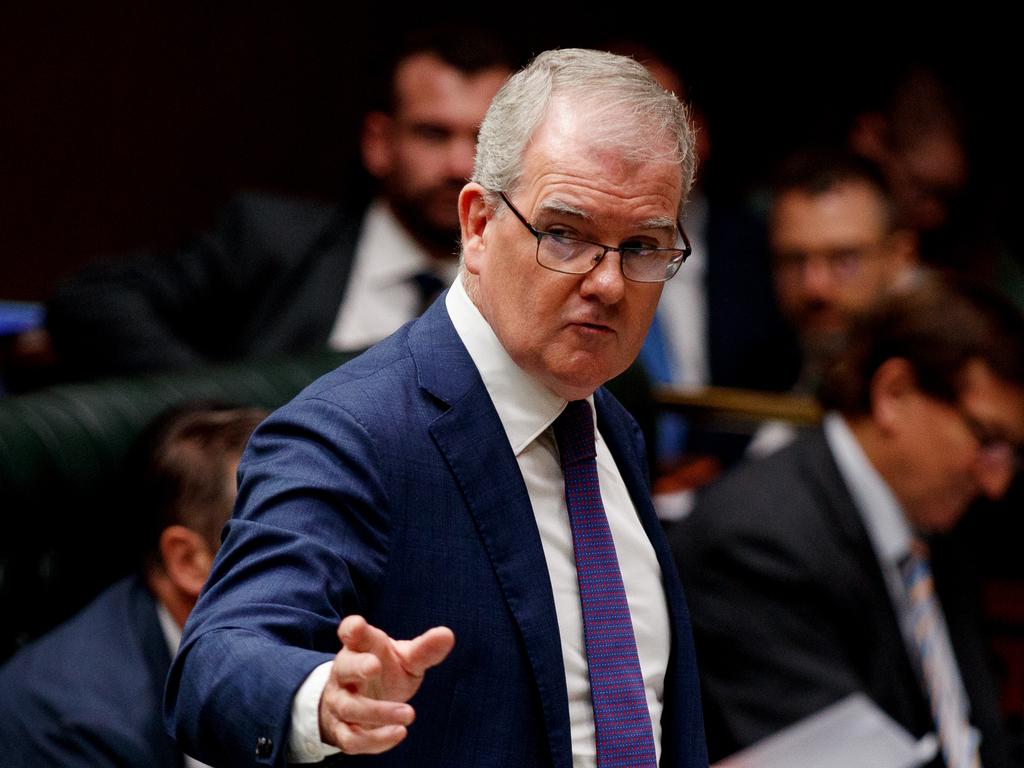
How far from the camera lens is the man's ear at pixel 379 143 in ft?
9.68

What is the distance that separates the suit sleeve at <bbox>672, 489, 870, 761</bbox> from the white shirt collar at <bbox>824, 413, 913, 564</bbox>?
16 cm

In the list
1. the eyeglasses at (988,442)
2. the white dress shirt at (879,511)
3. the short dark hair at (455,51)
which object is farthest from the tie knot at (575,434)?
the short dark hair at (455,51)

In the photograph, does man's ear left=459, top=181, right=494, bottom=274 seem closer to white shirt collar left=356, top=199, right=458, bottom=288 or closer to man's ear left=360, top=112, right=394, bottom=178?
white shirt collar left=356, top=199, right=458, bottom=288

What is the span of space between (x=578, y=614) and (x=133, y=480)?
0.85m

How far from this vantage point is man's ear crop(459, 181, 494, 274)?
1170mm

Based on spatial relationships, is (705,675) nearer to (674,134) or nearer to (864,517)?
(864,517)

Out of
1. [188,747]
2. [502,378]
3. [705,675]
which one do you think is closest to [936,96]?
[705,675]

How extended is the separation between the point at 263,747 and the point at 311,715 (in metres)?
0.04

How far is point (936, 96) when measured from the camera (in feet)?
12.6

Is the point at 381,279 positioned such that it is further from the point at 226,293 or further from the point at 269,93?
the point at 269,93

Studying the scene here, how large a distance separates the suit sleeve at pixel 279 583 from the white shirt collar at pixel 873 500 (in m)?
1.34

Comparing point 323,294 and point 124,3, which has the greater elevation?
point 124,3

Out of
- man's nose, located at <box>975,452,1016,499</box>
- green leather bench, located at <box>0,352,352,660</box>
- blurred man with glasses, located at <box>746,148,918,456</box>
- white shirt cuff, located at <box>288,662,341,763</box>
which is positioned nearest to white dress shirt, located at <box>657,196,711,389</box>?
blurred man with glasses, located at <box>746,148,918,456</box>

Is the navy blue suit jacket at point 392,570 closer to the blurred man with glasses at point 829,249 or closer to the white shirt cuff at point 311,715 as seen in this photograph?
the white shirt cuff at point 311,715
